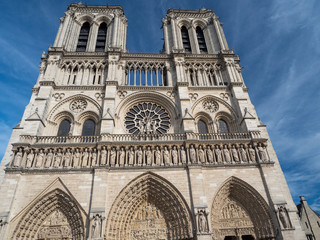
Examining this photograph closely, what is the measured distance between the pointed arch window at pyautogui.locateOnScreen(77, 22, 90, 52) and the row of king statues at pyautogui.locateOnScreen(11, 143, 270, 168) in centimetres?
1123

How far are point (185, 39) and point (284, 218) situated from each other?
57.5 ft

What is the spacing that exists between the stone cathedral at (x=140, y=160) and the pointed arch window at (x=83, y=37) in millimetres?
2264

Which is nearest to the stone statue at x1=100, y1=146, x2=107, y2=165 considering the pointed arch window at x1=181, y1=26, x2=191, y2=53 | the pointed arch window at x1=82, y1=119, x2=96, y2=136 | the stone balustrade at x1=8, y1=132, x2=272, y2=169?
the stone balustrade at x1=8, y1=132, x2=272, y2=169

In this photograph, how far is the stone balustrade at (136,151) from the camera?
39.3ft

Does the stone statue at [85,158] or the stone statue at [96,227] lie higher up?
the stone statue at [85,158]

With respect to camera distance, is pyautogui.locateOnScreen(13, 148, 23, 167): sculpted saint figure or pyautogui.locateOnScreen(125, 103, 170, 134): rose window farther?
pyautogui.locateOnScreen(125, 103, 170, 134): rose window

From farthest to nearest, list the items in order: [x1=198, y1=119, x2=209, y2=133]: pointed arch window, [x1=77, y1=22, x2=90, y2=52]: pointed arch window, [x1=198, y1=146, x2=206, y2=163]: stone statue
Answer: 1. [x1=77, y1=22, x2=90, y2=52]: pointed arch window
2. [x1=198, y1=119, x2=209, y2=133]: pointed arch window
3. [x1=198, y1=146, x2=206, y2=163]: stone statue

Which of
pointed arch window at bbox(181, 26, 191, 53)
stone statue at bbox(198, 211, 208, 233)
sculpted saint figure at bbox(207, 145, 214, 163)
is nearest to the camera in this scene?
stone statue at bbox(198, 211, 208, 233)

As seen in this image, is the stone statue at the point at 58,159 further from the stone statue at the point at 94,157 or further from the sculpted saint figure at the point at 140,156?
the sculpted saint figure at the point at 140,156

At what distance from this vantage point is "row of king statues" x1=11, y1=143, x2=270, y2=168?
11930 millimetres

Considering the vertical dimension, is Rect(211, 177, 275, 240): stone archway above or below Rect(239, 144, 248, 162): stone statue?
below

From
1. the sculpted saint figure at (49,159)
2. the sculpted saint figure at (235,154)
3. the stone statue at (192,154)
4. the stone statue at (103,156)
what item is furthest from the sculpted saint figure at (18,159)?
the sculpted saint figure at (235,154)

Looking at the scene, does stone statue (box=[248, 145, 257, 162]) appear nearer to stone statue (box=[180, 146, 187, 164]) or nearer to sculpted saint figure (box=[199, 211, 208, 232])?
stone statue (box=[180, 146, 187, 164])

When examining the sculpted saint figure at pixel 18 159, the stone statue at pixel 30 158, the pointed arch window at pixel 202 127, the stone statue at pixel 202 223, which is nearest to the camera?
the stone statue at pixel 202 223
